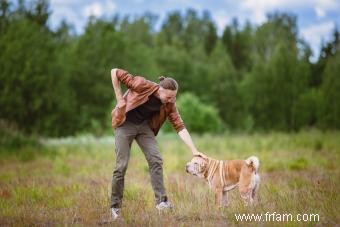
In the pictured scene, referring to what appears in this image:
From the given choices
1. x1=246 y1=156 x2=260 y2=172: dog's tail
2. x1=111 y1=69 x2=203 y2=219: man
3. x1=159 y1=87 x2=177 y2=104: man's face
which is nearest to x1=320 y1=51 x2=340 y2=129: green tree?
x1=246 y1=156 x2=260 y2=172: dog's tail

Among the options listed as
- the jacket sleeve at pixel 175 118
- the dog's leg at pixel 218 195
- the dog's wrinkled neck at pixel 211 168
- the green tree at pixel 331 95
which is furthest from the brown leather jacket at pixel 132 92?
the green tree at pixel 331 95

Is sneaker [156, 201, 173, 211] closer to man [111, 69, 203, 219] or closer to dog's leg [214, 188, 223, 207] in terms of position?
man [111, 69, 203, 219]

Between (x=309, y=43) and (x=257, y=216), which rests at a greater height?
(x=309, y=43)

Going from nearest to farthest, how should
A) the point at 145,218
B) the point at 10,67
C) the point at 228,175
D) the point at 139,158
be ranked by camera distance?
1. the point at 145,218
2. the point at 228,175
3. the point at 139,158
4. the point at 10,67

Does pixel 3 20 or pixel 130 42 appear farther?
pixel 130 42

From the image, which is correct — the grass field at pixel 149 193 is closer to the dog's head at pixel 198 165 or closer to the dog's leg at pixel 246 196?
the dog's leg at pixel 246 196

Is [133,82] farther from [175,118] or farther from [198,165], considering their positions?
[198,165]

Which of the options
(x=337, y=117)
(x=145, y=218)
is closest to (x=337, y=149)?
(x=145, y=218)

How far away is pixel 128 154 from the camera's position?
892 centimetres

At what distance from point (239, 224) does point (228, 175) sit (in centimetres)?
174

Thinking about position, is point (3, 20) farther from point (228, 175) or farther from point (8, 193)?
point (228, 175)

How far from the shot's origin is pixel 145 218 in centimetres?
831

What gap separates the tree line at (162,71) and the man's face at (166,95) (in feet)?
77.7

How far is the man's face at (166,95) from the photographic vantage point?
28.2 ft
